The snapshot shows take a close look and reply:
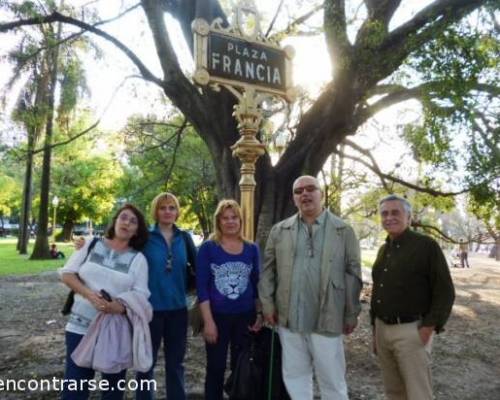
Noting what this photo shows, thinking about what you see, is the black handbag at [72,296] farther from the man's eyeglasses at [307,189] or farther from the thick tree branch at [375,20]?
the thick tree branch at [375,20]

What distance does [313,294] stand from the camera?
3.13 meters

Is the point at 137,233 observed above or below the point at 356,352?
above

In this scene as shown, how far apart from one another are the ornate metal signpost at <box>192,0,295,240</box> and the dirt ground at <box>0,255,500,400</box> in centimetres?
232

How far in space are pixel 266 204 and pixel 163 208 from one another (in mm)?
3513

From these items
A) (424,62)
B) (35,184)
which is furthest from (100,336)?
(35,184)

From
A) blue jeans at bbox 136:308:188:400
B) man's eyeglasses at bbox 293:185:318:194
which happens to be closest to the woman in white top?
blue jeans at bbox 136:308:188:400

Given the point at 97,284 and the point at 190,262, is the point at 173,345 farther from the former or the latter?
the point at 97,284

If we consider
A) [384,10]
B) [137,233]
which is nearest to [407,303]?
[137,233]

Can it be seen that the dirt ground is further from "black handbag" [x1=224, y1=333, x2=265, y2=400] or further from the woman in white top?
the woman in white top

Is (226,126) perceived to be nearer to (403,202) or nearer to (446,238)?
(403,202)

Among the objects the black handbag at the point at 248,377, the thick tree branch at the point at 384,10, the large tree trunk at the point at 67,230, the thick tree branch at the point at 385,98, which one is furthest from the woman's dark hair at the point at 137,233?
the large tree trunk at the point at 67,230

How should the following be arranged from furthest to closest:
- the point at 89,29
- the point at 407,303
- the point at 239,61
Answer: the point at 89,29, the point at 239,61, the point at 407,303

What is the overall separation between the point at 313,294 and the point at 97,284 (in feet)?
4.92

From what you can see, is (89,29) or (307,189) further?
(89,29)
